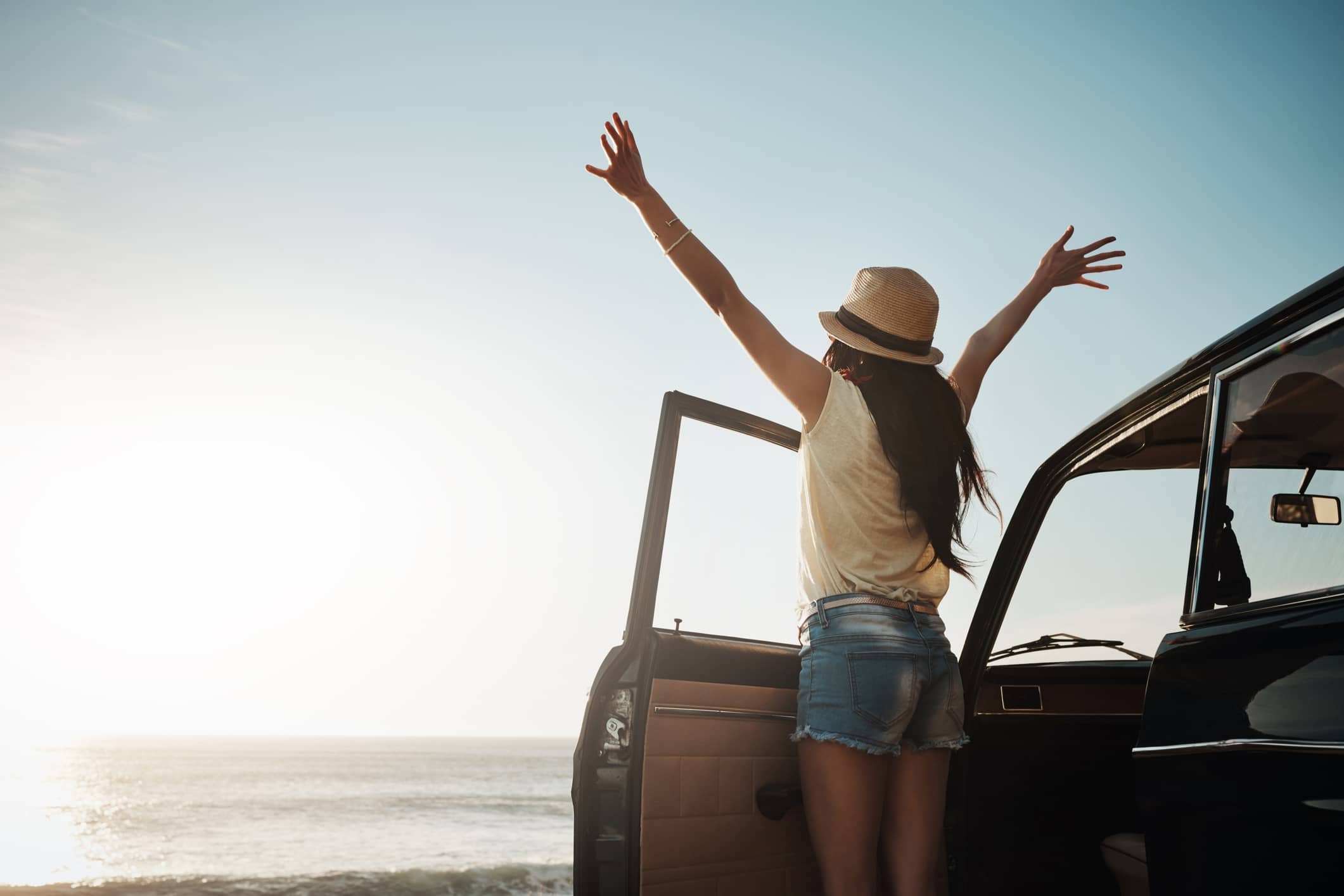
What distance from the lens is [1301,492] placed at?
5.36ft

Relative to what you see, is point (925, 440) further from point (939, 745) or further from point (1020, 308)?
point (1020, 308)

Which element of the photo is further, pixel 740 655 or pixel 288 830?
pixel 288 830

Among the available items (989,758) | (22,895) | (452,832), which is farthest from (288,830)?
(989,758)

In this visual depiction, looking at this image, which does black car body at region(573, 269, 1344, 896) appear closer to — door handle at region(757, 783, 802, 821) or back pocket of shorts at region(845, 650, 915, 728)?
door handle at region(757, 783, 802, 821)

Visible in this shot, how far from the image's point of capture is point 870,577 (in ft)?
6.70

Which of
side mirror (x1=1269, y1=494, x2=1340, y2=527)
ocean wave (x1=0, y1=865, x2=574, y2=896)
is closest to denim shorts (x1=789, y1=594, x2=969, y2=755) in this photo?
side mirror (x1=1269, y1=494, x2=1340, y2=527)

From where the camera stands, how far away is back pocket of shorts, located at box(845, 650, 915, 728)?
1948 mm

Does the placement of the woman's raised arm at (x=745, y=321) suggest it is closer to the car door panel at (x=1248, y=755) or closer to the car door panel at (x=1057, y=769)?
the car door panel at (x=1248, y=755)

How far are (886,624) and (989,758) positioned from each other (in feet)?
4.71

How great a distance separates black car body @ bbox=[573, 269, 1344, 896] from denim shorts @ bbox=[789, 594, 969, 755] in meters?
0.42

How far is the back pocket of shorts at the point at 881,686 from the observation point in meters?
1.95

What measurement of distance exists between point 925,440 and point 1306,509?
Answer: 754 mm

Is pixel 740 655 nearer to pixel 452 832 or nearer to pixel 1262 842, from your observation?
pixel 1262 842

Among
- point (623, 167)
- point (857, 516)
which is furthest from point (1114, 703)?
point (623, 167)
